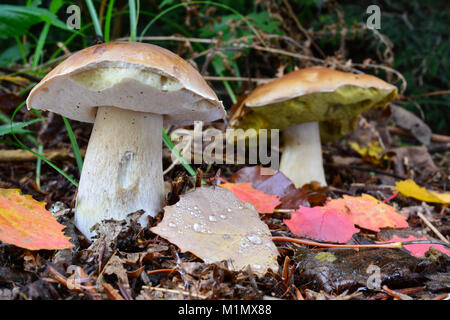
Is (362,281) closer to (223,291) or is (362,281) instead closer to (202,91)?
(223,291)

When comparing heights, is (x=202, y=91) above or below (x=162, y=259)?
above

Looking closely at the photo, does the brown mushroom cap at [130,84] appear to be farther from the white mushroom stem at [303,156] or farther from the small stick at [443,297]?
the white mushroom stem at [303,156]

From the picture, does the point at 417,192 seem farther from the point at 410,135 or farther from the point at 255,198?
the point at 410,135

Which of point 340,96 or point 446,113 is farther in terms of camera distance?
point 446,113

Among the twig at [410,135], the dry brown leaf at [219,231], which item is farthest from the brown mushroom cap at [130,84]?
the twig at [410,135]

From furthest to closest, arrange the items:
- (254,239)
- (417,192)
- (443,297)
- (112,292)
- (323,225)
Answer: (417,192) → (323,225) → (254,239) → (443,297) → (112,292)

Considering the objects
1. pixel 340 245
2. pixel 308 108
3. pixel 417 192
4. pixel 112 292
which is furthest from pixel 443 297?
pixel 308 108

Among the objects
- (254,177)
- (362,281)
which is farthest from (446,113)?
(362,281)
